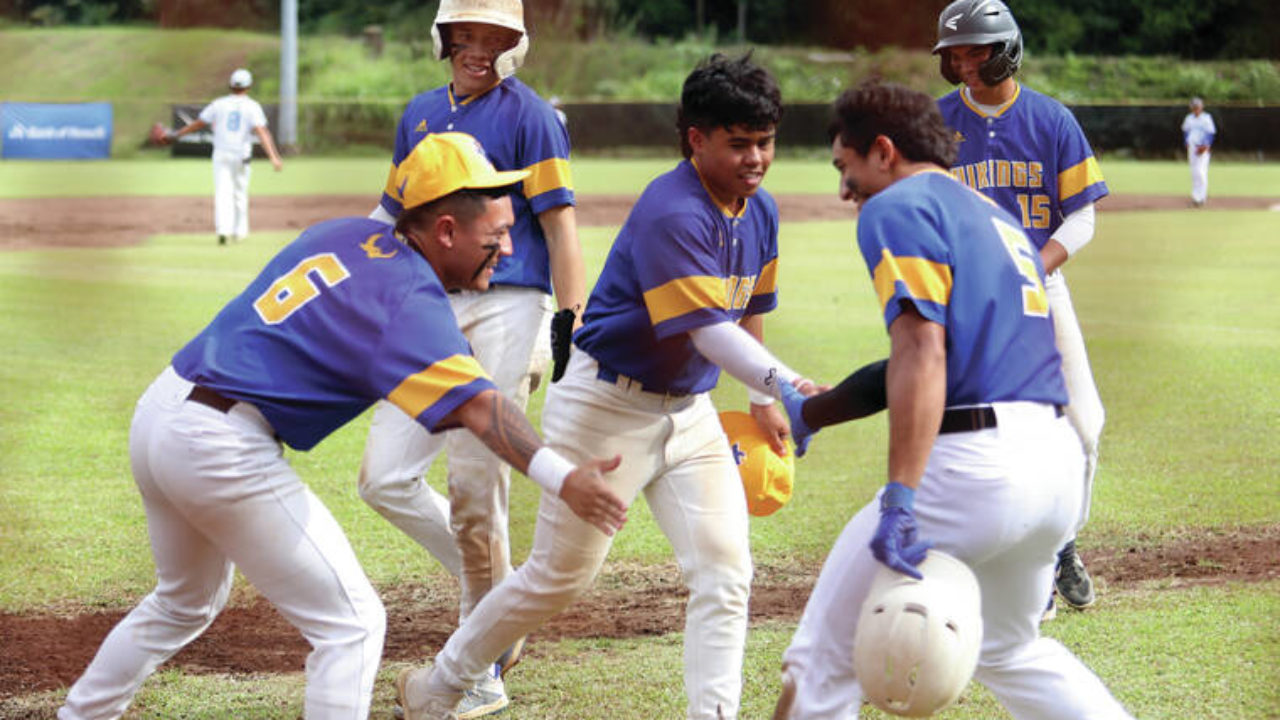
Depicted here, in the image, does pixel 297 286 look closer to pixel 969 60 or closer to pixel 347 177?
pixel 969 60

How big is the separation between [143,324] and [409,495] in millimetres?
9939

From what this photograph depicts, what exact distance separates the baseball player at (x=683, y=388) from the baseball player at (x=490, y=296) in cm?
55

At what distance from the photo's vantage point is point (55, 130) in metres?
40.1

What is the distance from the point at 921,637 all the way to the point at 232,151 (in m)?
19.5

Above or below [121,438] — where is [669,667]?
above

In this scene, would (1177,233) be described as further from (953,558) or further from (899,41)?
(899,41)

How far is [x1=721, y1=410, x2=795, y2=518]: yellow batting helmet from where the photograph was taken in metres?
5.05

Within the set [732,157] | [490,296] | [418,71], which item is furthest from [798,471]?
[418,71]

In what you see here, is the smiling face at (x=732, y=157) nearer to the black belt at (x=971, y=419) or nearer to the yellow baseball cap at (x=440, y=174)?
the yellow baseball cap at (x=440, y=174)

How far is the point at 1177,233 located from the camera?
83.4ft

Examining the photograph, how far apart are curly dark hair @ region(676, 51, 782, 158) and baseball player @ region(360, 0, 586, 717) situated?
104 cm

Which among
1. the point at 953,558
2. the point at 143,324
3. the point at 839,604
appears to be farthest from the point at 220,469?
the point at 143,324

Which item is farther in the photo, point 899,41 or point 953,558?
point 899,41

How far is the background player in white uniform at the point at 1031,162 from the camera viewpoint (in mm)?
6172
